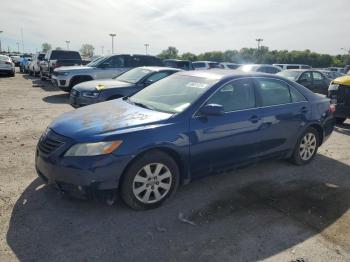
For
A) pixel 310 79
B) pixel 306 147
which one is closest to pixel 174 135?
pixel 306 147

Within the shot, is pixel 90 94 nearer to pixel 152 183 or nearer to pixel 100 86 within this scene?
pixel 100 86

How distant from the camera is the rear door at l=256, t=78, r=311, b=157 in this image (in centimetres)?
489

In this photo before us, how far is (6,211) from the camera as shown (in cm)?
374

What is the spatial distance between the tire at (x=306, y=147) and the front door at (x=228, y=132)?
1140mm

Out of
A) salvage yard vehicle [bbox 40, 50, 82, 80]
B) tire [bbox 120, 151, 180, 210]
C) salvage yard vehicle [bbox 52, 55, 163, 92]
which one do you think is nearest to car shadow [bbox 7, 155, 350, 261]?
tire [bbox 120, 151, 180, 210]

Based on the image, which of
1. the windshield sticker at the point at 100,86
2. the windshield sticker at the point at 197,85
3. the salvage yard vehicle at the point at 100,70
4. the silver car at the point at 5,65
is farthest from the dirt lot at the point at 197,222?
the silver car at the point at 5,65

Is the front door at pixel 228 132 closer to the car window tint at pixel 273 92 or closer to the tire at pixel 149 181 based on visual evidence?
the car window tint at pixel 273 92

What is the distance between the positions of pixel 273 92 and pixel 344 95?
14.6 ft

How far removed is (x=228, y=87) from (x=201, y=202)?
1.59 metres

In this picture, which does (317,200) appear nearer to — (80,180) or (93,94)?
(80,180)

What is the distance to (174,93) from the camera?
4.70 m

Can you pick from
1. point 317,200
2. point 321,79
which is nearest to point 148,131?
point 317,200

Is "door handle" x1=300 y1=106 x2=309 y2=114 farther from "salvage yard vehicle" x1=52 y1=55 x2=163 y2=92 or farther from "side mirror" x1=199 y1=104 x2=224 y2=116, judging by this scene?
"salvage yard vehicle" x1=52 y1=55 x2=163 y2=92

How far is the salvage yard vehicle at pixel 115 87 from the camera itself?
28.4 feet
